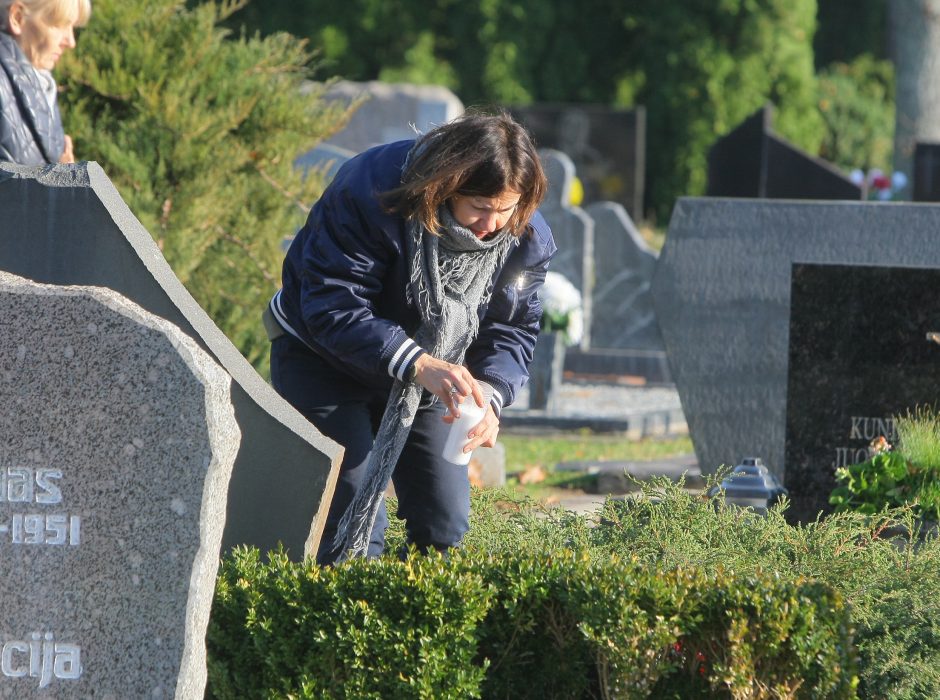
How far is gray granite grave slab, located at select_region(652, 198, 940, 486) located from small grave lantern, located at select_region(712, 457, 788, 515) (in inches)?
37.4

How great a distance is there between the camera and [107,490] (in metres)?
2.42

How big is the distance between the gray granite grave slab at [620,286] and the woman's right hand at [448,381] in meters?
9.38

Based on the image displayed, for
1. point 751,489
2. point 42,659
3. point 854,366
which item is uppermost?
point 854,366

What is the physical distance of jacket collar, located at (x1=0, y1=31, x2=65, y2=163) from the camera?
3770 millimetres

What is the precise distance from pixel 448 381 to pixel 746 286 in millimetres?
2499

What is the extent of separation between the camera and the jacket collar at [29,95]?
3.77m

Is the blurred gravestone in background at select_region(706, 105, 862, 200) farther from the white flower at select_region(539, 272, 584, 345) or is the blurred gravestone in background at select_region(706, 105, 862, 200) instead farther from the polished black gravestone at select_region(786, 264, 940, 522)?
the polished black gravestone at select_region(786, 264, 940, 522)

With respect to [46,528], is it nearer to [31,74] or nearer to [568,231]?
[31,74]

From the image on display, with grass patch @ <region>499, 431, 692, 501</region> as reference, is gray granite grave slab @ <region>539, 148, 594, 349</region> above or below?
above

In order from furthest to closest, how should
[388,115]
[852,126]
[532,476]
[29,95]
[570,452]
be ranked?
[852,126] → [388,115] → [570,452] → [532,476] → [29,95]

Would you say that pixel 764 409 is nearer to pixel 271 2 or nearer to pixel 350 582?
pixel 350 582

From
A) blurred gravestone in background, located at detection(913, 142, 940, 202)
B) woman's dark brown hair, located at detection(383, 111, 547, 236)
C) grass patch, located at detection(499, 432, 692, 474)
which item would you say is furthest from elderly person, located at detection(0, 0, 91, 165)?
blurred gravestone in background, located at detection(913, 142, 940, 202)

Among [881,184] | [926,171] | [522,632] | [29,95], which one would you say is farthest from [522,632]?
[881,184]

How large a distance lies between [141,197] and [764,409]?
2.58m
